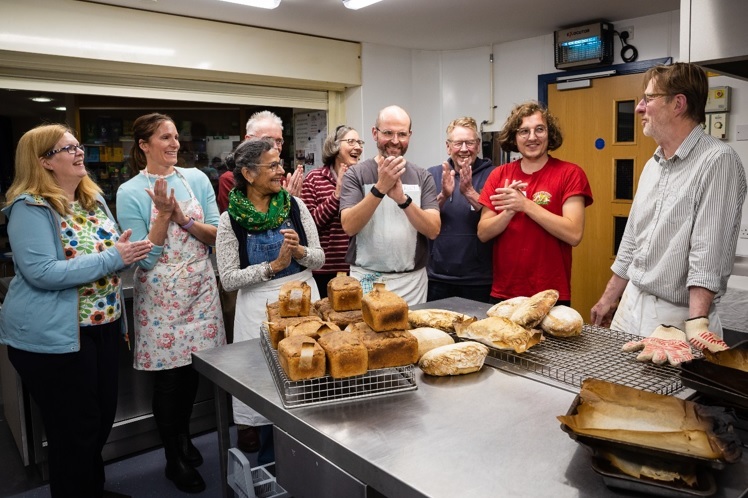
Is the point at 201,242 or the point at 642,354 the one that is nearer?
the point at 642,354

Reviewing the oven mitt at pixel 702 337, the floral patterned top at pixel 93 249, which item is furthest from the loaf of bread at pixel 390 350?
the floral patterned top at pixel 93 249

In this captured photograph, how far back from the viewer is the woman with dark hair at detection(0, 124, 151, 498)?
2123 mm

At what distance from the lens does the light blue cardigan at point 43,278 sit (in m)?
2.11

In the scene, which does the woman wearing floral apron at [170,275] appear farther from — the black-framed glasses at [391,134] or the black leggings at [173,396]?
the black-framed glasses at [391,134]

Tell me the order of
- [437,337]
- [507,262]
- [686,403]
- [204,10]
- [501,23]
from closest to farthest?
[686,403] < [437,337] < [507,262] < [204,10] < [501,23]

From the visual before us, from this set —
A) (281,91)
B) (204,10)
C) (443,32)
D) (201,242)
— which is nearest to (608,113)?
(443,32)

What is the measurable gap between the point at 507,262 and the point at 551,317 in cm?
96

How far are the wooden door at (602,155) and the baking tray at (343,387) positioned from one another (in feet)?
11.7

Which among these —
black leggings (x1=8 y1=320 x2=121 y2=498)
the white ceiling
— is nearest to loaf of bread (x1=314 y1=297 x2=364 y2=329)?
black leggings (x1=8 y1=320 x2=121 y2=498)

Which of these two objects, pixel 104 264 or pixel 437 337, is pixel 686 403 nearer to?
pixel 437 337

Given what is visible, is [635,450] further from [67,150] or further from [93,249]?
[67,150]

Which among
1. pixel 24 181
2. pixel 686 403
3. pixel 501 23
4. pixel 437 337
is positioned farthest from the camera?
pixel 501 23

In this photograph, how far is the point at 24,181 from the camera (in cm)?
217

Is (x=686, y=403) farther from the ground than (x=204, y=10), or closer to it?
closer to it
